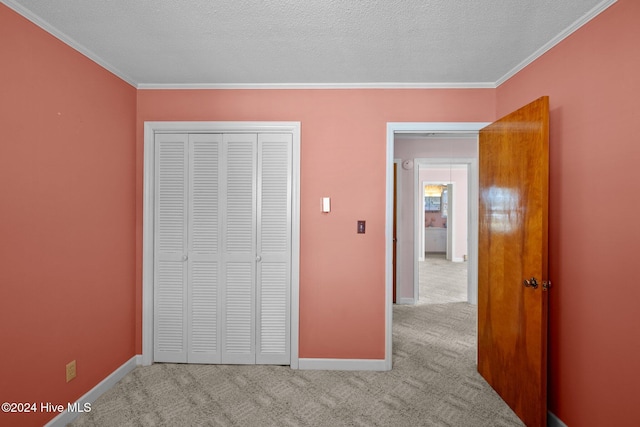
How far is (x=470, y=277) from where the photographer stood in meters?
4.66

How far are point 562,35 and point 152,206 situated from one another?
3401mm

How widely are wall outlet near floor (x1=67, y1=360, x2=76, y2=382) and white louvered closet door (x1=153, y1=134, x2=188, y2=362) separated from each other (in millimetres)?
722

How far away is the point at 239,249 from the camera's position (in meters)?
2.76

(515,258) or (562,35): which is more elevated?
(562,35)

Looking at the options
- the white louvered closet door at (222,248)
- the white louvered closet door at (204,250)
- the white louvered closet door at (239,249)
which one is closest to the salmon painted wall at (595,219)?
the white louvered closet door at (222,248)

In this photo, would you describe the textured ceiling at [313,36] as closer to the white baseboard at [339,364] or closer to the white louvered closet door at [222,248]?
the white louvered closet door at [222,248]

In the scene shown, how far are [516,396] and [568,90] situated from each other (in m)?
2.09

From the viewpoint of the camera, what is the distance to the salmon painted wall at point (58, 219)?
1668mm

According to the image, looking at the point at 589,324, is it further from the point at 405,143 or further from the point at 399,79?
the point at 405,143

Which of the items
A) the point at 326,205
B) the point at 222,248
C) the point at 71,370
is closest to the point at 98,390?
the point at 71,370

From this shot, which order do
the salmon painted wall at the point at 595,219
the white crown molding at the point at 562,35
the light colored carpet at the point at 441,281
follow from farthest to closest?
the light colored carpet at the point at 441,281 < the white crown molding at the point at 562,35 < the salmon painted wall at the point at 595,219

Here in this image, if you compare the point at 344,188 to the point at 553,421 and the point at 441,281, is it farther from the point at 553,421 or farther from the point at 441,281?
the point at 441,281

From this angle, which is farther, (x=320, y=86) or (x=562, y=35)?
(x=320, y=86)

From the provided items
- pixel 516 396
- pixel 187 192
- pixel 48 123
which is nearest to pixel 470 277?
pixel 516 396
